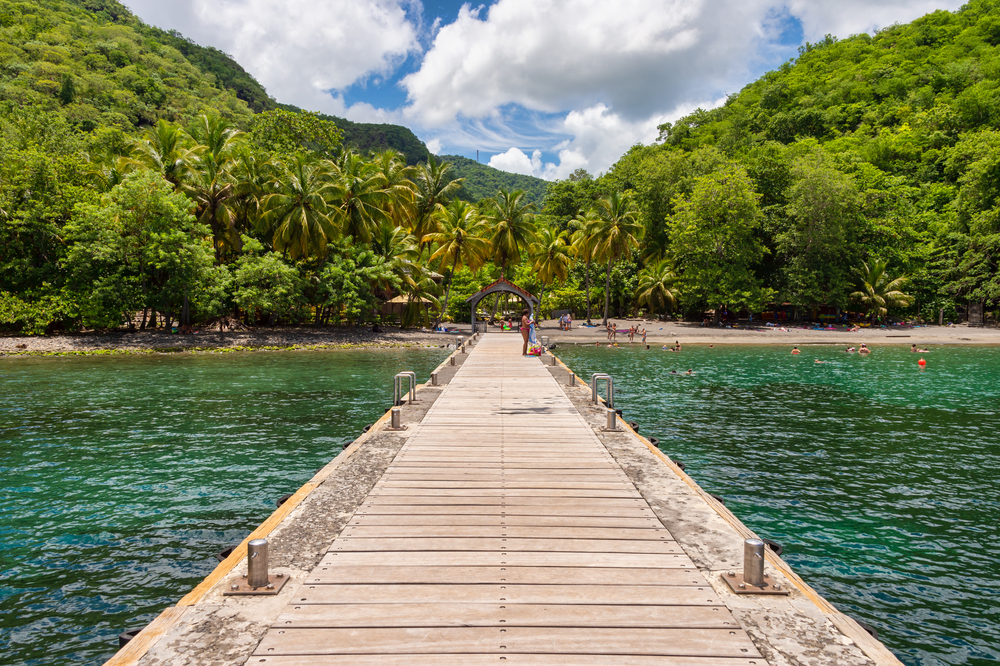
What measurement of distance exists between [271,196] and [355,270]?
7.73 m

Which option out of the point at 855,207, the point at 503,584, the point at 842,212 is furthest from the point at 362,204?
the point at 855,207

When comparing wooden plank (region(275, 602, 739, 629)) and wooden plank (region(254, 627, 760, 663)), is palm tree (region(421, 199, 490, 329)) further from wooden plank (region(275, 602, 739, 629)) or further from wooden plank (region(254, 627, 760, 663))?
wooden plank (region(254, 627, 760, 663))

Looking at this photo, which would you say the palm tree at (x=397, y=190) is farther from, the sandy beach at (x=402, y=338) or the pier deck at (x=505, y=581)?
the pier deck at (x=505, y=581)

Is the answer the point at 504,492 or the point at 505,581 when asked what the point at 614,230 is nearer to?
the point at 504,492

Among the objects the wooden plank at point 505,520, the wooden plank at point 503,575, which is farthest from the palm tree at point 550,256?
the wooden plank at point 503,575

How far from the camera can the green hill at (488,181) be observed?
385ft

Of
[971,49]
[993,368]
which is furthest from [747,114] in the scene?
[993,368]

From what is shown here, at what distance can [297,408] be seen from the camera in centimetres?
1789

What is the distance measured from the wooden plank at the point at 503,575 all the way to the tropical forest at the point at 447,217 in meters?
34.6

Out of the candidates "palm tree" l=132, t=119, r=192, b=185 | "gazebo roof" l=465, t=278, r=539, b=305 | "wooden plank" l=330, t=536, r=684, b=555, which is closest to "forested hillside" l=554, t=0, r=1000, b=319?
Result: "gazebo roof" l=465, t=278, r=539, b=305

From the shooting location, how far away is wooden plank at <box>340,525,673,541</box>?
5449 mm

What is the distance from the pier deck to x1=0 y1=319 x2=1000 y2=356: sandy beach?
28578mm

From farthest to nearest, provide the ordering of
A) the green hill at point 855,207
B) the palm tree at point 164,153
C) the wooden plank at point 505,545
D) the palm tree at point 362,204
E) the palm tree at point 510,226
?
the green hill at point 855,207 < the palm tree at point 510,226 < the palm tree at point 362,204 < the palm tree at point 164,153 < the wooden plank at point 505,545

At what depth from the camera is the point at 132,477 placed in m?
11.2
